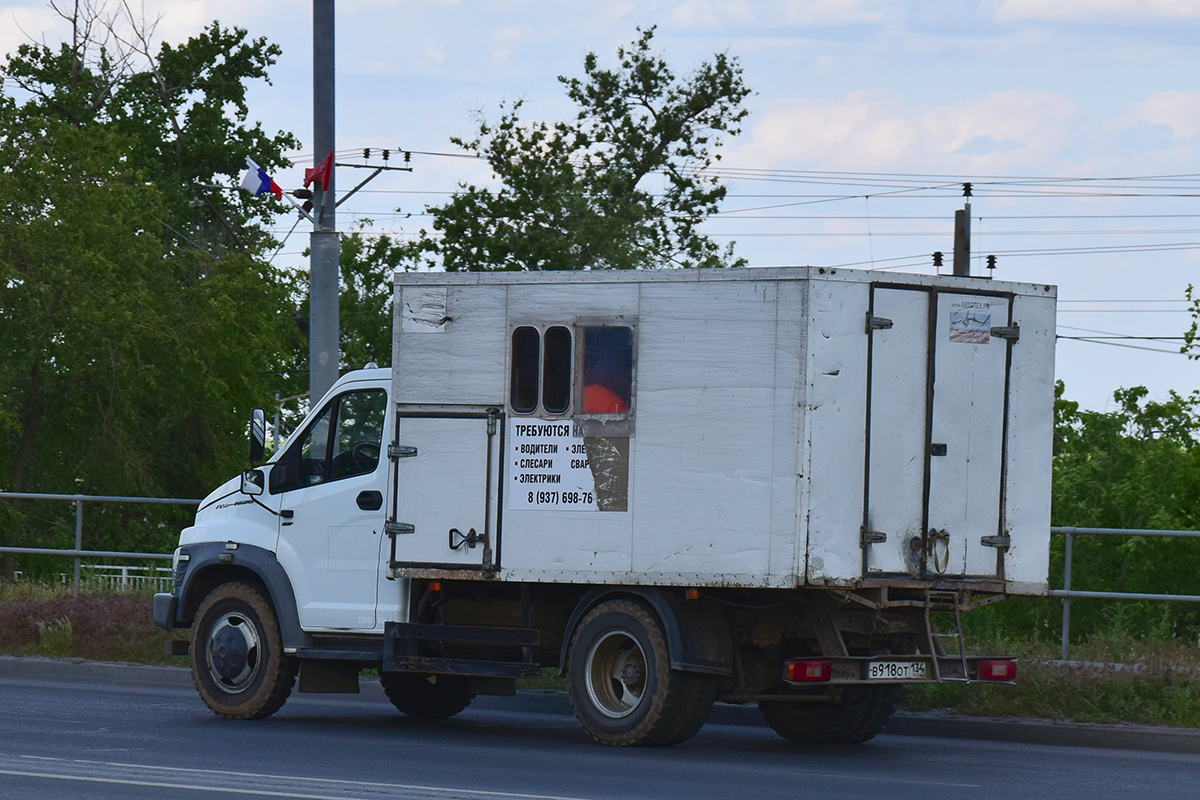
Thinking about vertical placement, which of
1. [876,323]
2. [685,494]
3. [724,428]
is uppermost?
[876,323]

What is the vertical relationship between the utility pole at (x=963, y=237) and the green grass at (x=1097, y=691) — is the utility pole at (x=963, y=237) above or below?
above

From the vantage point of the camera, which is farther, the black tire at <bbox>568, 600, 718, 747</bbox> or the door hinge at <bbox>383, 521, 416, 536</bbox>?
the door hinge at <bbox>383, 521, 416, 536</bbox>

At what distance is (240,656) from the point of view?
13.0 metres

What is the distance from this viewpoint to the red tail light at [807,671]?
11.1 metres

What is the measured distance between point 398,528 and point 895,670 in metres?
3.43

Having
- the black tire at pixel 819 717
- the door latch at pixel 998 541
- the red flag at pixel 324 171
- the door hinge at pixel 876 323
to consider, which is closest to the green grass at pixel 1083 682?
the black tire at pixel 819 717

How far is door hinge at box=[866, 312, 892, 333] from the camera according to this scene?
11258 mm

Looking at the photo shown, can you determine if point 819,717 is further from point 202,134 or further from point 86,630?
point 202,134

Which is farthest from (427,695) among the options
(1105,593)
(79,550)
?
(79,550)

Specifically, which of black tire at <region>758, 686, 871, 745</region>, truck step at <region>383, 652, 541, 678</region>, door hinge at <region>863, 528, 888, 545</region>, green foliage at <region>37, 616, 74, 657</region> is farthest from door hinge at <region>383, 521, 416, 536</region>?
green foliage at <region>37, 616, 74, 657</region>

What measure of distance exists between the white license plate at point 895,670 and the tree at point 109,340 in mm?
19693

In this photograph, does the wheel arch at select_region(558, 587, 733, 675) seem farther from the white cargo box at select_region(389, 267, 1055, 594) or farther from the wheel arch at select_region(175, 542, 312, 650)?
the wheel arch at select_region(175, 542, 312, 650)

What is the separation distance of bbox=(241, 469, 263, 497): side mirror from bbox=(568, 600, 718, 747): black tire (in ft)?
9.40

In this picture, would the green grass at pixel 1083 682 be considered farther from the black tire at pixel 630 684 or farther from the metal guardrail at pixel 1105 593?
the black tire at pixel 630 684
